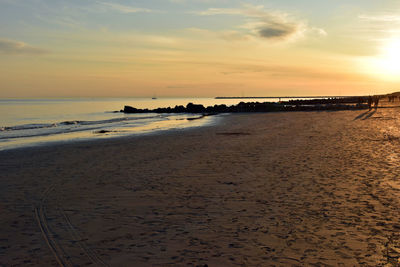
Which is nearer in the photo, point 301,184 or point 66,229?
point 66,229

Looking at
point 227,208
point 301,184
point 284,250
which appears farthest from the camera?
point 301,184

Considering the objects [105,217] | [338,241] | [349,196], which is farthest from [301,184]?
[105,217]

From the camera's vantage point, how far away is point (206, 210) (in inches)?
302

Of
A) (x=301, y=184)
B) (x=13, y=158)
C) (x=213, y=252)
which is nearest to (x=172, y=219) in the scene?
(x=213, y=252)

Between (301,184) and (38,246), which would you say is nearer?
(38,246)

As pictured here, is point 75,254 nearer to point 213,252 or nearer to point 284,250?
point 213,252

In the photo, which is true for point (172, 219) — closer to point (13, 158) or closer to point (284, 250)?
point (284, 250)

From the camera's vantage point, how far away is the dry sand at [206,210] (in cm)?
543

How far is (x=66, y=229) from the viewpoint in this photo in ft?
21.9

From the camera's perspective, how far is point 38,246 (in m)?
5.89

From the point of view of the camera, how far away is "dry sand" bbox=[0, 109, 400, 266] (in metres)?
5.43

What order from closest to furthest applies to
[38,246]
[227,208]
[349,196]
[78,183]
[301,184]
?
[38,246] < [227,208] < [349,196] < [301,184] < [78,183]

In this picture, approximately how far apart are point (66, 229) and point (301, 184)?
6696mm

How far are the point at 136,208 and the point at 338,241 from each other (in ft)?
15.6
